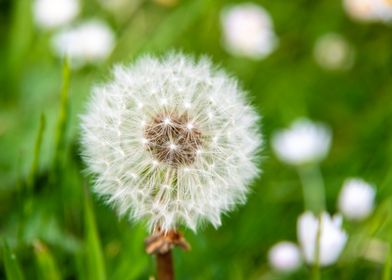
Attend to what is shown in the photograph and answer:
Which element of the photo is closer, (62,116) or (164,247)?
(164,247)

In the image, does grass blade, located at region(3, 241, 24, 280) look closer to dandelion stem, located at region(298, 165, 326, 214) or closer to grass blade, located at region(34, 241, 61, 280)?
grass blade, located at region(34, 241, 61, 280)

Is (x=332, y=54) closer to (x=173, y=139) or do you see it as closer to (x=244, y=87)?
(x=244, y=87)

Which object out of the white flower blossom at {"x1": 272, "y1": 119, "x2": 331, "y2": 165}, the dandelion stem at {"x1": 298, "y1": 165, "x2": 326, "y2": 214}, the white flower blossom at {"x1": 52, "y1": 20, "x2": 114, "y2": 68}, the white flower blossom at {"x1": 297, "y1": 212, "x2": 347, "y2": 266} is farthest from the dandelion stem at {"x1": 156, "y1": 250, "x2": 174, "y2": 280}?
the white flower blossom at {"x1": 52, "y1": 20, "x2": 114, "y2": 68}

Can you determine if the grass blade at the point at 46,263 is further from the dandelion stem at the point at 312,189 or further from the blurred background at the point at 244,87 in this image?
the dandelion stem at the point at 312,189

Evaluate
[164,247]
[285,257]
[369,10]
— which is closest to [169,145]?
[164,247]

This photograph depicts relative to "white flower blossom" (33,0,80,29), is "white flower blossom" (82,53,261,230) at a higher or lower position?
lower

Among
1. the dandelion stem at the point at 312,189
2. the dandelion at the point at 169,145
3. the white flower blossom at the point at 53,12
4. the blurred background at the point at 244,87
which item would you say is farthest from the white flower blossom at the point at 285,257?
the white flower blossom at the point at 53,12

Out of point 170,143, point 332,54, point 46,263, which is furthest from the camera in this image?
point 332,54
